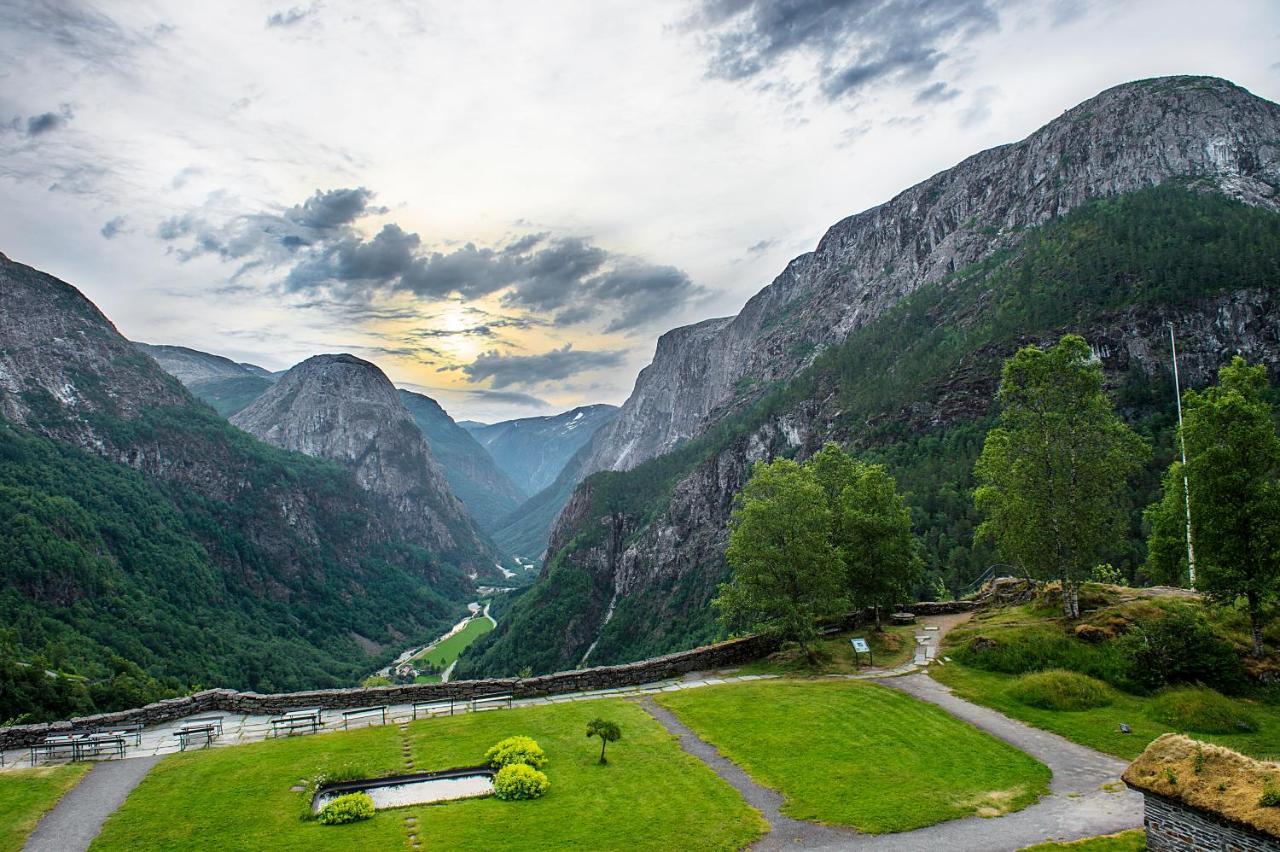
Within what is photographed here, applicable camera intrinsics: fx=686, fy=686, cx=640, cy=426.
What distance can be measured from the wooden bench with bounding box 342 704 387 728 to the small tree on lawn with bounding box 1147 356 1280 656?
34215 millimetres

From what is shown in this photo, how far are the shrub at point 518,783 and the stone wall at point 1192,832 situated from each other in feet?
48.8

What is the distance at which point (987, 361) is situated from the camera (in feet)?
502

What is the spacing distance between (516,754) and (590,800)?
3.35m

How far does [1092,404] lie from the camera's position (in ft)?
113

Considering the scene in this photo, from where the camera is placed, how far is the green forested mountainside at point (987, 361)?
121 meters

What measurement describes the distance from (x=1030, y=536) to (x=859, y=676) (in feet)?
39.5

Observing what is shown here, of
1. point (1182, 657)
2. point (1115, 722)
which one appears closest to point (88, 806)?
point (1115, 722)

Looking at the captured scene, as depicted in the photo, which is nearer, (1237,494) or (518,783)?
(518,783)

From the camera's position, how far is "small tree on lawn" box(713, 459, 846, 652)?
34.7 m

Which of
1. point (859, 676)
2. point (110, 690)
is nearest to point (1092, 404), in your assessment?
point (859, 676)

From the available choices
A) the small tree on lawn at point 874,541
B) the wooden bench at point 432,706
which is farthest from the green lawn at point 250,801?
the small tree on lawn at point 874,541

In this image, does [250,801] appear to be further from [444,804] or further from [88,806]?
[444,804]

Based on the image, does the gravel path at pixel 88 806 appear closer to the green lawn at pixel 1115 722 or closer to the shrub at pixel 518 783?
the shrub at pixel 518 783

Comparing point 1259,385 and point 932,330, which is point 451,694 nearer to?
point 1259,385
